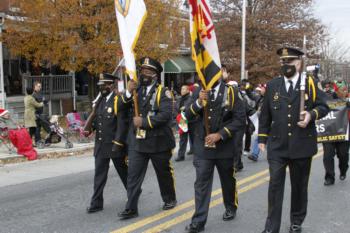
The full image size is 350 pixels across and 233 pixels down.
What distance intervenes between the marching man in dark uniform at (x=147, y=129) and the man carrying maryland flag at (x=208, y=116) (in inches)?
17.5

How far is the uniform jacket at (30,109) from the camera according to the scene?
1245cm

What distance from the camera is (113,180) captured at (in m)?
8.46

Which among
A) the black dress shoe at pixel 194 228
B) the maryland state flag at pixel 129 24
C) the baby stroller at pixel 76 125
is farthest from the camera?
the baby stroller at pixel 76 125

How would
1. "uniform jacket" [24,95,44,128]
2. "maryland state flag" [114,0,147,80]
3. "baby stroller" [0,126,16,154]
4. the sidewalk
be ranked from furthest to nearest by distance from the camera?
"uniform jacket" [24,95,44,128] < "baby stroller" [0,126,16,154] < the sidewalk < "maryland state flag" [114,0,147,80]

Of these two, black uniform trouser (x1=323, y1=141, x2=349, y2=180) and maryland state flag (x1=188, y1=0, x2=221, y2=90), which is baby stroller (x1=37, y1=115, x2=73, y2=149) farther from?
maryland state flag (x1=188, y1=0, x2=221, y2=90)

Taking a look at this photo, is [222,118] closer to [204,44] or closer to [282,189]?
[204,44]

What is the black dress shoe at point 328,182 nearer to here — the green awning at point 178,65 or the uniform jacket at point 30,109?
the uniform jacket at point 30,109

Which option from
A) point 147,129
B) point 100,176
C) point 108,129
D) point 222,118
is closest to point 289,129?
point 222,118

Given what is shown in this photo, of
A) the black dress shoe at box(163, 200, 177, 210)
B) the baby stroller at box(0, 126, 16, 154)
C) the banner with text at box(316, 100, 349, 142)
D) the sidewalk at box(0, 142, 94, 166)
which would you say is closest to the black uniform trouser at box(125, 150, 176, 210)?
the black dress shoe at box(163, 200, 177, 210)

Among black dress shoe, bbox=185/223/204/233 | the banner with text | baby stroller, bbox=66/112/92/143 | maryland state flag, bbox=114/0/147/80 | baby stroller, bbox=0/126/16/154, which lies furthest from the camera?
baby stroller, bbox=66/112/92/143

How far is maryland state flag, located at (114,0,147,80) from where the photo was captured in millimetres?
5809

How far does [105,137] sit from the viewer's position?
239 inches

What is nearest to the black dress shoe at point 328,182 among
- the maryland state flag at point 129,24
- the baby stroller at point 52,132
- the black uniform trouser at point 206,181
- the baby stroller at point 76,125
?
the black uniform trouser at point 206,181

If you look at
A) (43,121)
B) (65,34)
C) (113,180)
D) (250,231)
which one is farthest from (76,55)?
(250,231)
